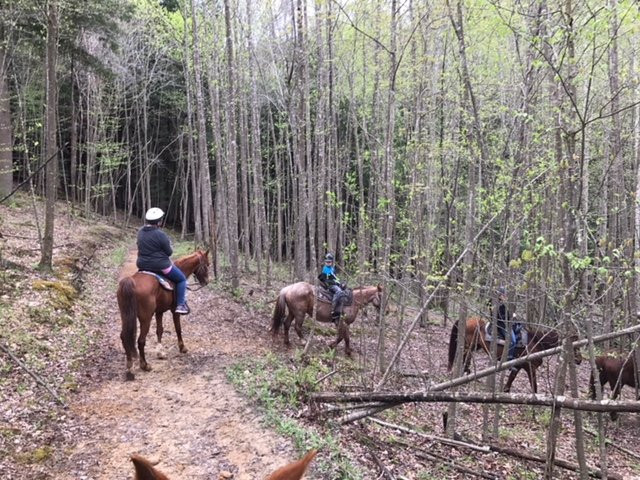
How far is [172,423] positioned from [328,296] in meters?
5.76

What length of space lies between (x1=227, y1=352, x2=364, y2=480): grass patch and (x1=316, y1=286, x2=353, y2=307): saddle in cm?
253

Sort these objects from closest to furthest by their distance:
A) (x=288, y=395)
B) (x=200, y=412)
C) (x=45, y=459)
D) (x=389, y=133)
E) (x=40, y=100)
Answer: (x=45, y=459)
(x=200, y=412)
(x=288, y=395)
(x=389, y=133)
(x=40, y=100)

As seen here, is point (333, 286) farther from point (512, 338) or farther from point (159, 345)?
point (159, 345)

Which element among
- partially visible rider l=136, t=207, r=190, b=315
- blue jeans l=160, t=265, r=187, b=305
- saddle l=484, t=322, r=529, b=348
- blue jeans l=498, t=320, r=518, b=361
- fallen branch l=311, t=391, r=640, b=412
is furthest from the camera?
saddle l=484, t=322, r=529, b=348

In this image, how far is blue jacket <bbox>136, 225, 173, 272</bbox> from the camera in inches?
284

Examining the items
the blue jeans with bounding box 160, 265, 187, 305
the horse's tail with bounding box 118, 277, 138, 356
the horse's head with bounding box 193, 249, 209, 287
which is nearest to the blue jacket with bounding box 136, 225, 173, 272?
the blue jeans with bounding box 160, 265, 187, 305

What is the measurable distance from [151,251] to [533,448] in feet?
22.6

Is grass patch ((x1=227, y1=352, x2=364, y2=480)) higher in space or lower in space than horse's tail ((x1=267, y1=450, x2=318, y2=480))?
lower

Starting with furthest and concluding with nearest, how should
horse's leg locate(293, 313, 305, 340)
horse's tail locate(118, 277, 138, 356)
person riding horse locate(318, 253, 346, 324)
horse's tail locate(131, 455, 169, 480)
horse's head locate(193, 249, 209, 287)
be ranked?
person riding horse locate(318, 253, 346, 324), horse's leg locate(293, 313, 305, 340), horse's head locate(193, 249, 209, 287), horse's tail locate(118, 277, 138, 356), horse's tail locate(131, 455, 169, 480)

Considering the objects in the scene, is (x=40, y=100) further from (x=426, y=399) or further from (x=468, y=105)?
(x=426, y=399)

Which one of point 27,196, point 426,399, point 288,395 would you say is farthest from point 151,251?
point 27,196

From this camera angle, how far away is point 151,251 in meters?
7.29

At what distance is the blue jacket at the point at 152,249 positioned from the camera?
23.7 feet

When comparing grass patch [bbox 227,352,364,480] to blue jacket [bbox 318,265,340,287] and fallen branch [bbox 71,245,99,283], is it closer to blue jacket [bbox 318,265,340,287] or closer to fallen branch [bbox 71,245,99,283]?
blue jacket [bbox 318,265,340,287]
